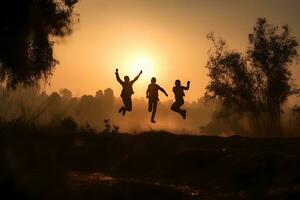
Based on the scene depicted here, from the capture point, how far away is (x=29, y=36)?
21094 millimetres

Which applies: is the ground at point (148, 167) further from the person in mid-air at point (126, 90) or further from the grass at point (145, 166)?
the person in mid-air at point (126, 90)

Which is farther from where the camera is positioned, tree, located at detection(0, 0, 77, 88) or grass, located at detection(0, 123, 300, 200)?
tree, located at detection(0, 0, 77, 88)

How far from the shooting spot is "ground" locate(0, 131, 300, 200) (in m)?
12.3

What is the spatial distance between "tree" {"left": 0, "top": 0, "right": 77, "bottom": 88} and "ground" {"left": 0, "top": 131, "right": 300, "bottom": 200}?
2.27m

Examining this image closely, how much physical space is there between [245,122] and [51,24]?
33811 millimetres

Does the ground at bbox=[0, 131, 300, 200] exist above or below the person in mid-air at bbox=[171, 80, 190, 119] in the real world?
below

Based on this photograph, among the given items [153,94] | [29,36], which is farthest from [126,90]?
[29,36]

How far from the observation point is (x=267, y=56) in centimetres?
5219

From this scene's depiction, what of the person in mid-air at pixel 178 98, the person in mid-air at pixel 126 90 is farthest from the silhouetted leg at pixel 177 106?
the person in mid-air at pixel 126 90

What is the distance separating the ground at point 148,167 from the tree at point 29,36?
89.5 inches

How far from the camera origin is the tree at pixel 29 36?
19.8m

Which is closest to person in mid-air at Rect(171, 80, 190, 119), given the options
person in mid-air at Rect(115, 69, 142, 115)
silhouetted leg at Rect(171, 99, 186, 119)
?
silhouetted leg at Rect(171, 99, 186, 119)

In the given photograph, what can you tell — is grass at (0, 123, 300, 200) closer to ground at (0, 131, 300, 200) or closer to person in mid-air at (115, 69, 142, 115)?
ground at (0, 131, 300, 200)

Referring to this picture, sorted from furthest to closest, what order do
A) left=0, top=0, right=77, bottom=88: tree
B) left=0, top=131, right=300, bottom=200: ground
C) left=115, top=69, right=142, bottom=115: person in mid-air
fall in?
left=115, top=69, right=142, bottom=115: person in mid-air, left=0, top=0, right=77, bottom=88: tree, left=0, top=131, right=300, bottom=200: ground
